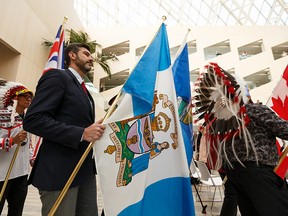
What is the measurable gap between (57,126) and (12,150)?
1123 mm

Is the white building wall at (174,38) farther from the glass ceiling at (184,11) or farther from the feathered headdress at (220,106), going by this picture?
the feathered headdress at (220,106)

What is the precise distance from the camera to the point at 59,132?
1.05 metres

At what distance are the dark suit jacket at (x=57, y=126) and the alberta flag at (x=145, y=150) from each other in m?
0.17

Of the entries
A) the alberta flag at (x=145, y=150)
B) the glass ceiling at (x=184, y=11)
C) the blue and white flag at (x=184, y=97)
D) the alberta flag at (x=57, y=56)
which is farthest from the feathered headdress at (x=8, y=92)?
the glass ceiling at (x=184, y=11)

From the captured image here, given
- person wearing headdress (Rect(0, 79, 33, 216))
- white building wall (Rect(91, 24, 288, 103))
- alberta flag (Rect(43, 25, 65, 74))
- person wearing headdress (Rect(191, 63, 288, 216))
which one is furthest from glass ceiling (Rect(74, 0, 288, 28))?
person wearing headdress (Rect(191, 63, 288, 216))

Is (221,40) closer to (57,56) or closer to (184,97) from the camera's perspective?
(57,56)

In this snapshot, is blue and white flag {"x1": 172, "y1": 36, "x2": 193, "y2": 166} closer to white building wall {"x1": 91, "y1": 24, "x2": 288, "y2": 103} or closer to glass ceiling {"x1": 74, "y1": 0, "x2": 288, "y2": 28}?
white building wall {"x1": 91, "y1": 24, "x2": 288, "y2": 103}

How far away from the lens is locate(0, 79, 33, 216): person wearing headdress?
1726 millimetres

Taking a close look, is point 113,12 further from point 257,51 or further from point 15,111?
point 15,111

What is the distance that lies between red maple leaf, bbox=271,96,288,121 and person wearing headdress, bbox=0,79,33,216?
2.34 meters

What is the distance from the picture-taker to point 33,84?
6.26 metres

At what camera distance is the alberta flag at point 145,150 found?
1.21m

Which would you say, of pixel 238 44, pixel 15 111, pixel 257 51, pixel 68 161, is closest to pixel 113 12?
pixel 238 44

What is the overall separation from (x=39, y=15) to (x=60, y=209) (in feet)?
23.5
